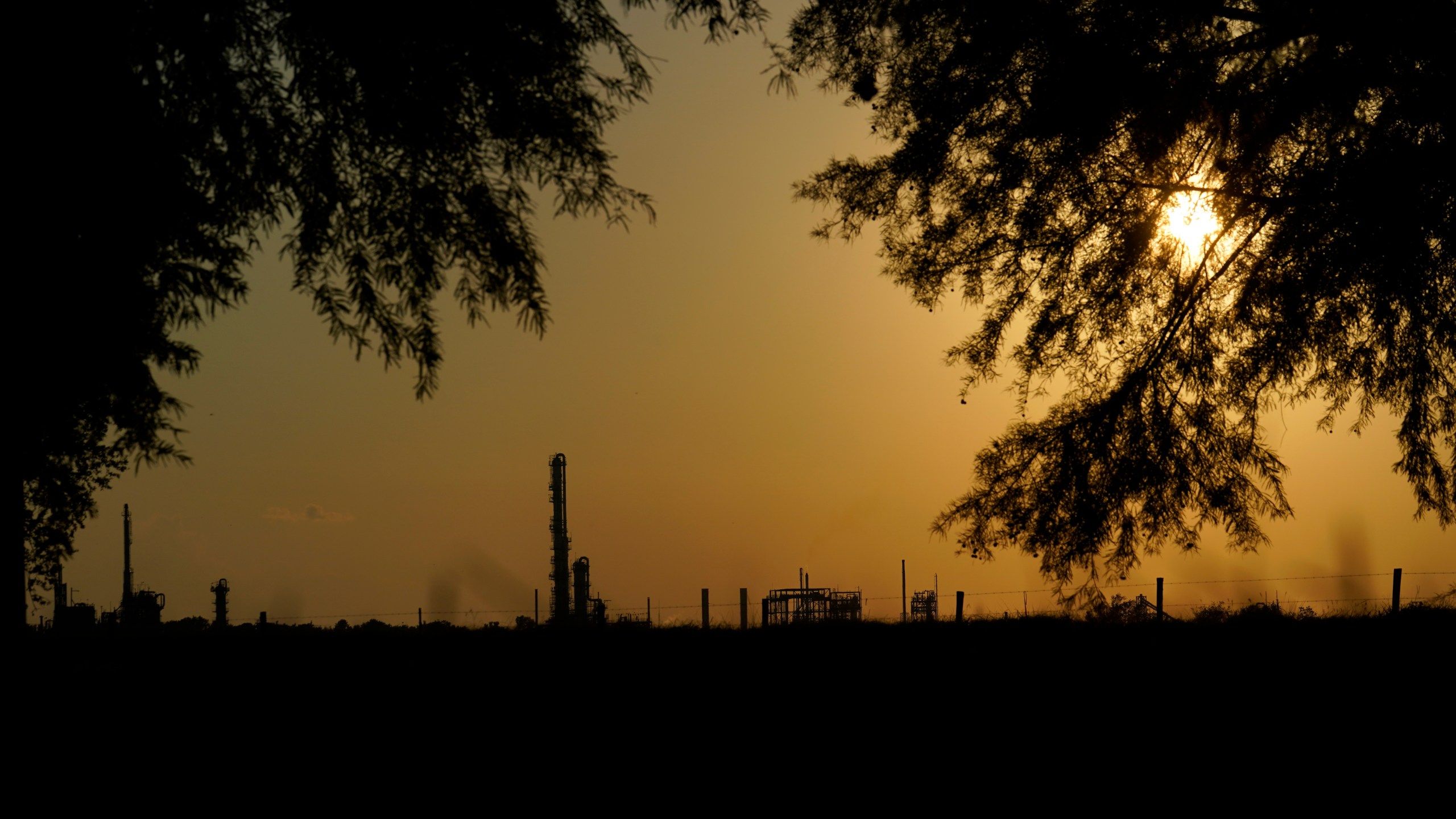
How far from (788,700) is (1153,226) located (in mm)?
5476

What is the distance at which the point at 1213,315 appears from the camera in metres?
10.1

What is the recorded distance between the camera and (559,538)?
173 ft

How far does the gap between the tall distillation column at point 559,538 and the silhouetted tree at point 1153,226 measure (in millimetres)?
43285

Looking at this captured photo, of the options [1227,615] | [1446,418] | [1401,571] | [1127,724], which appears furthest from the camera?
[1227,615]

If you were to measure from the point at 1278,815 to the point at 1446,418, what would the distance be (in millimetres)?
5875

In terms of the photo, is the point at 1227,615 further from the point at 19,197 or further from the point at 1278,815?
the point at 19,197

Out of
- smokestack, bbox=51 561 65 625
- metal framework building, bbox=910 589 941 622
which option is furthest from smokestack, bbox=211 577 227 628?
metal framework building, bbox=910 589 941 622

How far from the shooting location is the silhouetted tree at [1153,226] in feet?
29.3

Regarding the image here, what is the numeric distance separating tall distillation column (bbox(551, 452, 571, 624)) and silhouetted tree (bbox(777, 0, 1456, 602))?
→ 43285 millimetres

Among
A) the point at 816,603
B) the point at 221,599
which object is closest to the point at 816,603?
the point at 816,603

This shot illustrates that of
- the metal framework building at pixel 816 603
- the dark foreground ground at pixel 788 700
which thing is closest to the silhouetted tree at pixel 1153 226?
the dark foreground ground at pixel 788 700

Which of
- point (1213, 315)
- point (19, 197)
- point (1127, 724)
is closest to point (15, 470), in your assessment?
point (19, 197)

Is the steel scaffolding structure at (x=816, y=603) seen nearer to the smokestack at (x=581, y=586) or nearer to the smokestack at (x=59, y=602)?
the smokestack at (x=581, y=586)

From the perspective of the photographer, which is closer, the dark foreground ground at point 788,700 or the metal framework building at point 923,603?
the dark foreground ground at point 788,700
